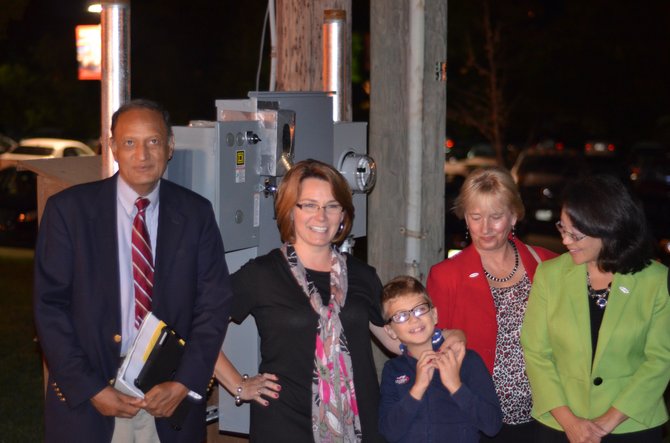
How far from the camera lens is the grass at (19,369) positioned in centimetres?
765

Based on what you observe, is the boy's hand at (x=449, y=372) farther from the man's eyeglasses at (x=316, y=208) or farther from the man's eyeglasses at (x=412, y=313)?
the man's eyeglasses at (x=316, y=208)

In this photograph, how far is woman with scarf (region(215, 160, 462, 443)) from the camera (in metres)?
4.05

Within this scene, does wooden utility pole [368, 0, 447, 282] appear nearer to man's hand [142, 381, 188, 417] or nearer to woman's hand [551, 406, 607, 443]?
woman's hand [551, 406, 607, 443]

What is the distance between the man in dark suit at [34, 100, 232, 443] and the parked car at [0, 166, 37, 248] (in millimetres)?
17876

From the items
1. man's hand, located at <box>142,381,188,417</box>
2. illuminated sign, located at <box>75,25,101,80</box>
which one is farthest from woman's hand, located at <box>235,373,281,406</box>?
illuminated sign, located at <box>75,25,101,80</box>

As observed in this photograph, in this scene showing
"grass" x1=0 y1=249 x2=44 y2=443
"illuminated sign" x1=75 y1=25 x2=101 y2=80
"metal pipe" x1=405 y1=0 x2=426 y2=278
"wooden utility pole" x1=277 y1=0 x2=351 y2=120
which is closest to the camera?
"metal pipe" x1=405 y1=0 x2=426 y2=278

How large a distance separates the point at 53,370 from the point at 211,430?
2.05 meters

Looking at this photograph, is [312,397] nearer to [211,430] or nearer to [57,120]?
[211,430]

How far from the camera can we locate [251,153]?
5.12 m

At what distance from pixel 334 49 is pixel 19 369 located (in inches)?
192

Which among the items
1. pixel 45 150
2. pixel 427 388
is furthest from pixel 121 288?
pixel 45 150

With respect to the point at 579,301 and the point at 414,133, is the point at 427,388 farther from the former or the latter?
the point at 414,133

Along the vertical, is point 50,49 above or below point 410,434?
above

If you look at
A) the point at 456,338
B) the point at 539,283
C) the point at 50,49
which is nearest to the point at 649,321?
the point at 539,283
